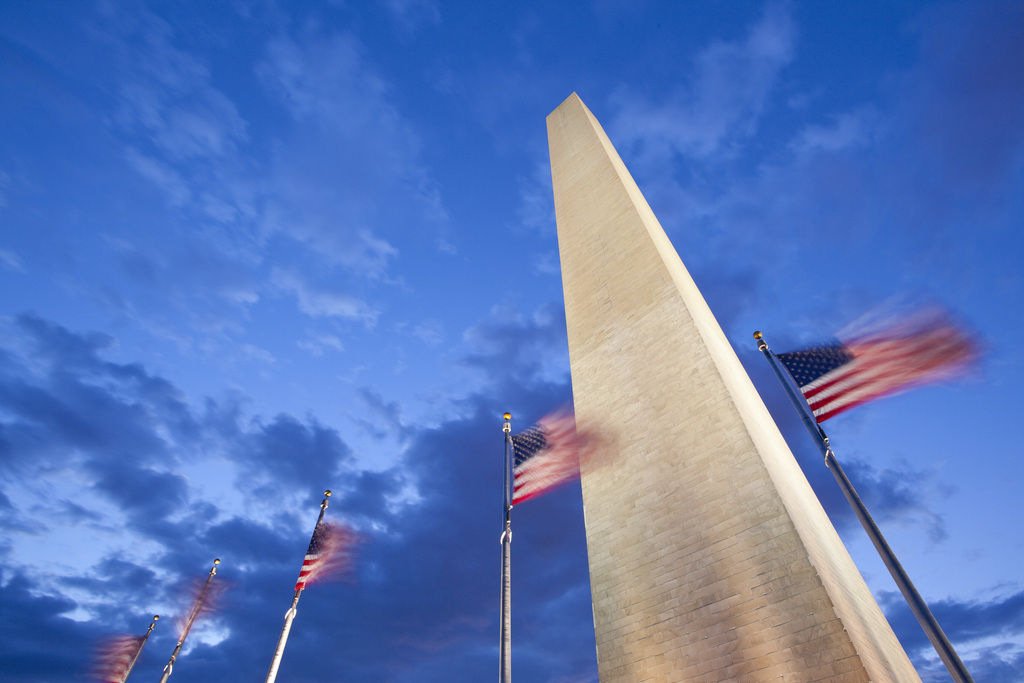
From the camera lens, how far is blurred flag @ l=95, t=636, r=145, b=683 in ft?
59.7

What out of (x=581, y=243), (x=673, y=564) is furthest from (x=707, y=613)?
(x=581, y=243)

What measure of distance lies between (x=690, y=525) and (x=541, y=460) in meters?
2.94

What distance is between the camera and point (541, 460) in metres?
10.2

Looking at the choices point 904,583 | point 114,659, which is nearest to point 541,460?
point 904,583

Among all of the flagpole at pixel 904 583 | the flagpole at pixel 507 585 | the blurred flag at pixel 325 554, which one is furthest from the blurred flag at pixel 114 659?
the flagpole at pixel 904 583

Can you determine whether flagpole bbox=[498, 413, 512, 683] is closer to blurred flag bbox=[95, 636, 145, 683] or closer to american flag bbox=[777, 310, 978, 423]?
american flag bbox=[777, 310, 978, 423]

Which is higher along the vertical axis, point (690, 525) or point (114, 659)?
point (114, 659)

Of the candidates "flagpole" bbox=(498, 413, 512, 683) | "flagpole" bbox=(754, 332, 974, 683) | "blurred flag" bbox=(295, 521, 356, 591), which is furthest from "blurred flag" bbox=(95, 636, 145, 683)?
"flagpole" bbox=(754, 332, 974, 683)

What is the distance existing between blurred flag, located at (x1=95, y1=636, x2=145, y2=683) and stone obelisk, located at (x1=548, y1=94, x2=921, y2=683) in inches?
739

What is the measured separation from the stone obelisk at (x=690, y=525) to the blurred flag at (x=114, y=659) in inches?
739

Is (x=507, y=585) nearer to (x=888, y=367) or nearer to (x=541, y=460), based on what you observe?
(x=541, y=460)

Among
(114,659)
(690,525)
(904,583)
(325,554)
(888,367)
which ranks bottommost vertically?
(904,583)

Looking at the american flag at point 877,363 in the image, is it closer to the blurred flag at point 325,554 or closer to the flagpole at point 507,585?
the flagpole at point 507,585

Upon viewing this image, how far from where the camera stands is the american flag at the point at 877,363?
6.95 meters
